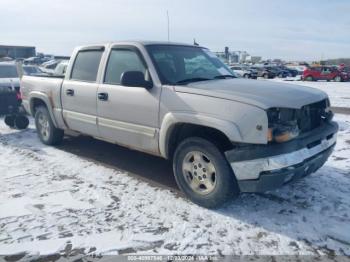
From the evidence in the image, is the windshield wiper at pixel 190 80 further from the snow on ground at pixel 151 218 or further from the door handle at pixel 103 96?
the snow on ground at pixel 151 218

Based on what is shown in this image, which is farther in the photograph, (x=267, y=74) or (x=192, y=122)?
(x=267, y=74)

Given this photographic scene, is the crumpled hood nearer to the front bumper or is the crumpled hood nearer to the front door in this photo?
the front door

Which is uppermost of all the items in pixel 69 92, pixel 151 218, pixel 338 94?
pixel 69 92

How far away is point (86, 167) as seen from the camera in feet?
18.0

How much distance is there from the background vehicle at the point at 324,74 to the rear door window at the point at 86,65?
29073 millimetres

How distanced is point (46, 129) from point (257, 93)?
4.58m

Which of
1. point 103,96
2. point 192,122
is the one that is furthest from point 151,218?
point 103,96

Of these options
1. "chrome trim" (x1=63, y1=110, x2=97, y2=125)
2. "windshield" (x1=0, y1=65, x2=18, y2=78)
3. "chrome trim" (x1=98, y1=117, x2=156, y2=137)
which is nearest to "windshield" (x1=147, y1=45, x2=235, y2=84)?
"chrome trim" (x1=98, y1=117, x2=156, y2=137)

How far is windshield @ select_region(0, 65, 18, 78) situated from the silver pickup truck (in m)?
6.30

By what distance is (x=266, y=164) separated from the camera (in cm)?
345

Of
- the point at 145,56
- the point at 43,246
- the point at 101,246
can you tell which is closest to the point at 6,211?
the point at 43,246

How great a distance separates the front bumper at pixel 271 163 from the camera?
3.45 meters

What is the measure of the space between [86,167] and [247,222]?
9.24 ft

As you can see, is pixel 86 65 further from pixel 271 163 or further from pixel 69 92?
pixel 271 163
